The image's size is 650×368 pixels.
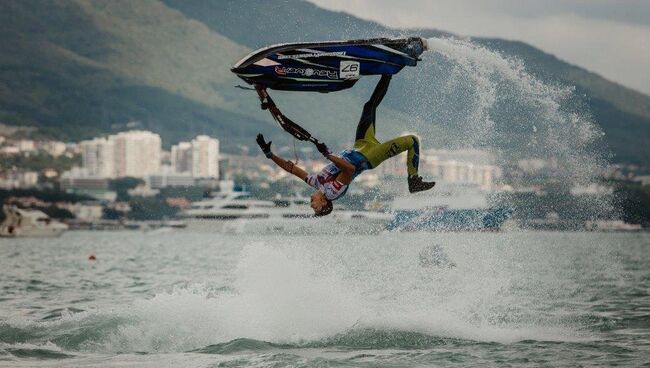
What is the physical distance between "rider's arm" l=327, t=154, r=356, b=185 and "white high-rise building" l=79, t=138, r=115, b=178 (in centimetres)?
16719

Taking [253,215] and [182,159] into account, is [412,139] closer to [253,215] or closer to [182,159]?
[253,215]

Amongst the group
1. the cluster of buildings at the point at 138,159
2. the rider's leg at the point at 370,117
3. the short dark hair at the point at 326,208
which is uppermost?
the cluster of buildings at the point at 138,159

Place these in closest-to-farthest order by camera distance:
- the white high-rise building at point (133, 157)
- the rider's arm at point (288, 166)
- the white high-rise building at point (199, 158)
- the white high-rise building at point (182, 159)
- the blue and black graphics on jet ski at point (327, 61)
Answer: the blue and black graphics on jet ski at point (327, 61)
the rider's arm at point (288, 166)
the white high-rise building at point (199, 158)
the white high-rise building at point (182, 159)
the white high-rise building at point (133, 157)

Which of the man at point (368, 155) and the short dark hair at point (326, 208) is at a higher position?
the man at point (368, 155)

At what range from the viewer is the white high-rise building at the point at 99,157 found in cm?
18338

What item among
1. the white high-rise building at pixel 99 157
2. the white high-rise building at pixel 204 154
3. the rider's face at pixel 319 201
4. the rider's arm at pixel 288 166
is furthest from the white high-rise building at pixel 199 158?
the rider's arm at pixel 288 166

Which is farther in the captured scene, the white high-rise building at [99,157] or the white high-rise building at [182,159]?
the white high-rise building at [182,159]

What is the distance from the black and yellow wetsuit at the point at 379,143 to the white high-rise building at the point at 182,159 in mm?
167562

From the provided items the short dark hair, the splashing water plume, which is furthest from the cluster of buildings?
the short dark hair

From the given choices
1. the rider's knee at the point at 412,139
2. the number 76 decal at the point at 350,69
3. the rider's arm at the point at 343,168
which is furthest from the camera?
the rider's knee at the point at 412,139

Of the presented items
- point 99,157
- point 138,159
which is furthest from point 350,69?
point 138,159

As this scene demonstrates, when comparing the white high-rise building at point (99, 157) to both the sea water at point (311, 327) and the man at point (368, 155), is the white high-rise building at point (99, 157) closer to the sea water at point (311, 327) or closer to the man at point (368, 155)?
the sea water at point (311, 327)

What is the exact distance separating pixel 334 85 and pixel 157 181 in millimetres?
162431

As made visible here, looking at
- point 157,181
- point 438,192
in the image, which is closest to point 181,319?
point 438,192
